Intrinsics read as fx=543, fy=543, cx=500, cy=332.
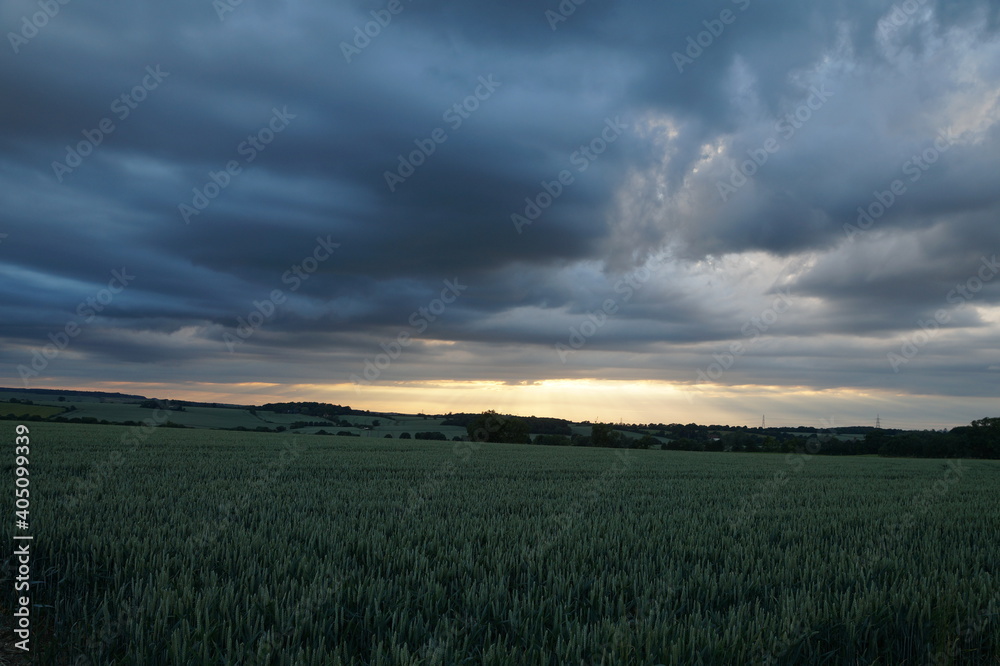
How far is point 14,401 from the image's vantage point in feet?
253

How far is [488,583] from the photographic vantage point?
6.07m

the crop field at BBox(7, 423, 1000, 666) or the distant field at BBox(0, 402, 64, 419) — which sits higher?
the crop field at BBox(7, 423, 1000, 666)

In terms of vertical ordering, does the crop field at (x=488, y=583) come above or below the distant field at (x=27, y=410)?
above

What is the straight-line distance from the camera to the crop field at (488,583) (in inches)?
182

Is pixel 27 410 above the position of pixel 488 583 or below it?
below

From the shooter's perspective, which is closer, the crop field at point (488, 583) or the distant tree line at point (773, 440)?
the crop field at point (488, 583)

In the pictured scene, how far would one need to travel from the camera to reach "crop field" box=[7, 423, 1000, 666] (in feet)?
15.1

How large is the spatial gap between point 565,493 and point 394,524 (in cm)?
768

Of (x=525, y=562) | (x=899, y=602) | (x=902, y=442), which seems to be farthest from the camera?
(x=902, y=442)

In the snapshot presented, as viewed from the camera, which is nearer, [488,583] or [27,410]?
[488,583]

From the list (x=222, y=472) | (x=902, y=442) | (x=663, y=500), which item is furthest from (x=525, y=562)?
(x=902, y=442)

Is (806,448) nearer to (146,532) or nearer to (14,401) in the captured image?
(146,532)

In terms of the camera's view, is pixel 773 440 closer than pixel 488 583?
No

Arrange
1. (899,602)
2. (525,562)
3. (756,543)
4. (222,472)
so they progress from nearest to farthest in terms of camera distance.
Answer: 1. (899,602)
2. (525,562)
3. (756,543)
4. (222,472)
